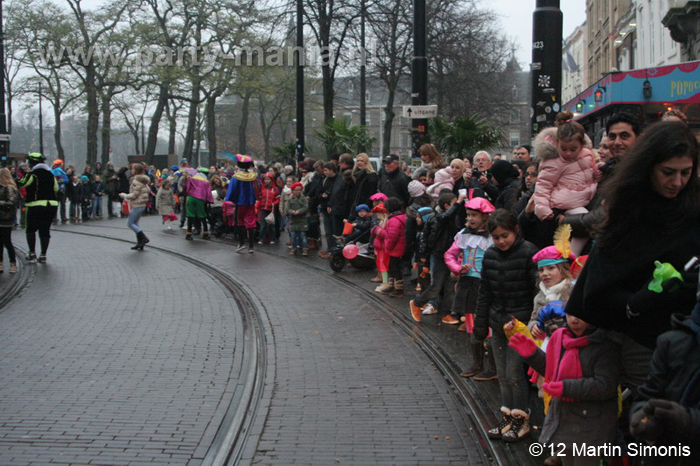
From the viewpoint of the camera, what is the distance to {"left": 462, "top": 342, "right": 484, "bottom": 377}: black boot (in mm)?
6684

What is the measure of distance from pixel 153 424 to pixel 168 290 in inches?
232

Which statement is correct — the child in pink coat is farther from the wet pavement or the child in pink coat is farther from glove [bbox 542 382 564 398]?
glove [bbox 542 382 564 398]

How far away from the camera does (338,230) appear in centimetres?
1456

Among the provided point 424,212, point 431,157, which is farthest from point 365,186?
point 424,212

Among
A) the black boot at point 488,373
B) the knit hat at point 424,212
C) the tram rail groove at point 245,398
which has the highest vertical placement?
the knit hat at point 424,212

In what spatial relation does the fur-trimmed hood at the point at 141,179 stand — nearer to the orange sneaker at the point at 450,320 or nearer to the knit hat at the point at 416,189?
the knit hat at the point at 416,189

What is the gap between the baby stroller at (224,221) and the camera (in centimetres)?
1850

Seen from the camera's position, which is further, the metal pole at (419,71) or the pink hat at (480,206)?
the metal pole at (419,71)

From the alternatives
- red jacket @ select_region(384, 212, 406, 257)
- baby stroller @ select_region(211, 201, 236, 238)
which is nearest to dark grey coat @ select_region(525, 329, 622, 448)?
red jacket @ select_region(384, 212, 406, 257)

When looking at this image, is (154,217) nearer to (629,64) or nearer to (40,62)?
(40,62)

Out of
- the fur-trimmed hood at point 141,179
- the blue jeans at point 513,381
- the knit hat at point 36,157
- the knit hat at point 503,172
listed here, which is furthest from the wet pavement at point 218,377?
the fur-trimmed hood at point 141,179

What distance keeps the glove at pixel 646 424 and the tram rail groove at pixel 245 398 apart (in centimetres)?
290

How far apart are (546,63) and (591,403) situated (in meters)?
5.94

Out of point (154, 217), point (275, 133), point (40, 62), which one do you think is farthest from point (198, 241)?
point (275, 133)
